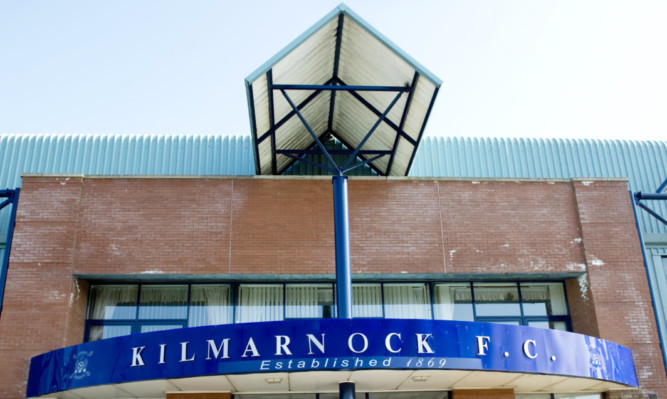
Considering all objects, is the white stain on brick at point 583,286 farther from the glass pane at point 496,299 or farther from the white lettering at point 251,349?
the white lettering at point 251,349

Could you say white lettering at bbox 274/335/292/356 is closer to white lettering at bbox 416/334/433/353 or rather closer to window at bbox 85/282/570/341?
white lettering at bbox 416/334/433/353

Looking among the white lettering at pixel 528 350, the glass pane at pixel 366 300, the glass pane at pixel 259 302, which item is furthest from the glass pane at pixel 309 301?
the white lettering at pixel 528 350

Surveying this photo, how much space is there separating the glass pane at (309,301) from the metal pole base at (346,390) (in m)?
3.34

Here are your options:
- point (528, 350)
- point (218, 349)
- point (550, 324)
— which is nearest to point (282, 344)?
point (218, 349)

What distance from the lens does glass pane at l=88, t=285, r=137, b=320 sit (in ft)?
55.5

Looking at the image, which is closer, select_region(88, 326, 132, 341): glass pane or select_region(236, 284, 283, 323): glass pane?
select_region(88, 326, 132, 341): glass pane

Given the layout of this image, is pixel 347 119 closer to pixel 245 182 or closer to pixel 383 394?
pixel 245 182

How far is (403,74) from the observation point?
15484 mm

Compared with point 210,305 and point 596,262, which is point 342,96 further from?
point 596,262

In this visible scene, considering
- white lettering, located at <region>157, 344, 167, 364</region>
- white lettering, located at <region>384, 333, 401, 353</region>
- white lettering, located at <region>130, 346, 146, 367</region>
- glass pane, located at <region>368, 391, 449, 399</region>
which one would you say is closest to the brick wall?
glass pane, located at <region>368, 391, 449, 399</region>

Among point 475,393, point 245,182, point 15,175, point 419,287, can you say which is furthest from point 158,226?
point 475,393

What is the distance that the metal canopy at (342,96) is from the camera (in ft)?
49.1

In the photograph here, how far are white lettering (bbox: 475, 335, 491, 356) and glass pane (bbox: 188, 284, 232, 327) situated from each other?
6.51 meters

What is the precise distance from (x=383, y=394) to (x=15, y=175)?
1133cm
